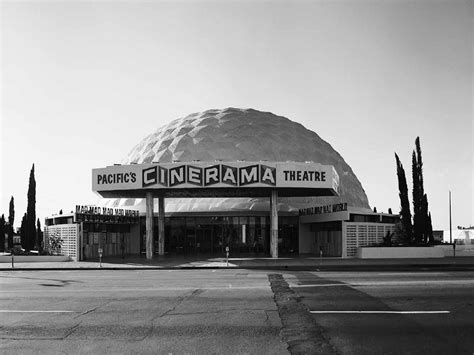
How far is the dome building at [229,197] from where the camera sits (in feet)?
113

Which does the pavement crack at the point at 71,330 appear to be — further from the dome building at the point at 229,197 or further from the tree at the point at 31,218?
the tree at the point at 31,218

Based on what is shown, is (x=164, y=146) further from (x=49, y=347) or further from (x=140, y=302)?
(x=49, y=347)

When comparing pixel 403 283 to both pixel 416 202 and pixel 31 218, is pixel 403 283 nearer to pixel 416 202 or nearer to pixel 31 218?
pixel 416 202

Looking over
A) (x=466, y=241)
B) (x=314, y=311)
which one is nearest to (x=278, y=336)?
(x=314, y=311)

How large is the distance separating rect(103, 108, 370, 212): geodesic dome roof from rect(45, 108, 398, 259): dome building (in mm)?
100

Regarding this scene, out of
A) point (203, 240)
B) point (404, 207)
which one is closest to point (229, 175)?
point (203, 240)

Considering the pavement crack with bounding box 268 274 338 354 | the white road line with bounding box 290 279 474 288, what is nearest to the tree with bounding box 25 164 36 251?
the white road line with bounding box 290 279 474 288

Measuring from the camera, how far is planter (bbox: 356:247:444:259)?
3638cm

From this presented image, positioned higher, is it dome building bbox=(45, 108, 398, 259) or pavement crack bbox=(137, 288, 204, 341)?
dome building bbox=(45, 108, 398, 259)

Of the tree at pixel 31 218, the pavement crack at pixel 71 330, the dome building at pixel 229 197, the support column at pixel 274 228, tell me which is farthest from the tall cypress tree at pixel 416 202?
the pavement crack at pixel 71 330

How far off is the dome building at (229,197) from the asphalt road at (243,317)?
14576mm

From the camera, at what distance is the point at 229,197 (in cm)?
4638

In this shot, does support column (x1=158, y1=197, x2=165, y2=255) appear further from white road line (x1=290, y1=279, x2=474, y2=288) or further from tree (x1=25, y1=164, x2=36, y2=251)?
white road line (x1=290, y1=279, x2=474, y2=288)

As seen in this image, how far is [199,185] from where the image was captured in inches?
1350
